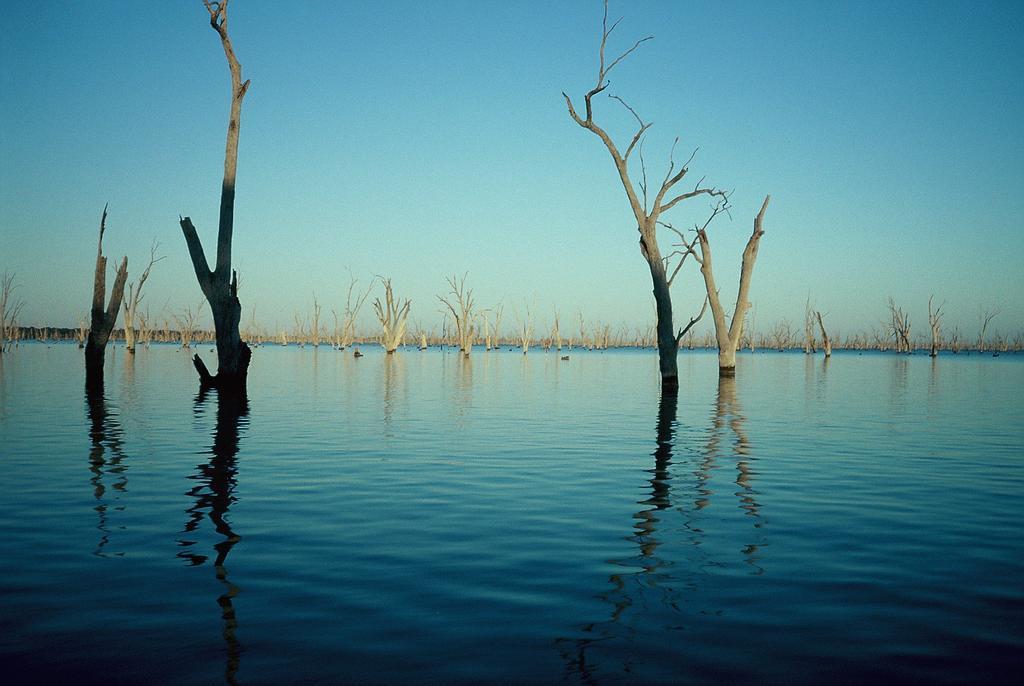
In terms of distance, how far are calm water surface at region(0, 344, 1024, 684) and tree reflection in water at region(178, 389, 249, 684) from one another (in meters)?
0.03

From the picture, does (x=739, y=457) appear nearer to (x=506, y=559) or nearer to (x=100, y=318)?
(x=506, y=559)

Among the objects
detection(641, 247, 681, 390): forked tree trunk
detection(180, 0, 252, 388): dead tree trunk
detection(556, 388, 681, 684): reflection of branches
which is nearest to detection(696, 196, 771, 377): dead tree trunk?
detection(641, 247, 681, 390): forked tree trunk

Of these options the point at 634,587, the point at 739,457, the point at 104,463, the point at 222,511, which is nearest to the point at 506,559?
the point at 634,587

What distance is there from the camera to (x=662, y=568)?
16.5 feet

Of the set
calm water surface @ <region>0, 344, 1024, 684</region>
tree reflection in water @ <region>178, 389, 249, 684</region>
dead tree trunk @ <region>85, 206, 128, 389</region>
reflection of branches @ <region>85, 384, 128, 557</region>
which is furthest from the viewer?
dead tree trunk @ <region>85, 206, 128, 389</region>

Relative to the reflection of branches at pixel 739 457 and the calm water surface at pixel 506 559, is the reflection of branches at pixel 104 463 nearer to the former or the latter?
the calm water surface at pixel 506 559

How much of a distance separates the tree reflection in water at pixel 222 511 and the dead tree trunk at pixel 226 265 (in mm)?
4414

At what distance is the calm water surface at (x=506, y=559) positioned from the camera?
354cm

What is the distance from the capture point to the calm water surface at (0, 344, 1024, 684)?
11.6ft

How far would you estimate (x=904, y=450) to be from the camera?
11555 millimetres

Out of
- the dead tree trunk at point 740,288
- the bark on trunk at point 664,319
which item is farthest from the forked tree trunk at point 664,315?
the dead tree trunk at point 740,288

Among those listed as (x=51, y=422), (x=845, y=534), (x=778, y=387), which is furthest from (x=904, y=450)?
(x=778, y=387)

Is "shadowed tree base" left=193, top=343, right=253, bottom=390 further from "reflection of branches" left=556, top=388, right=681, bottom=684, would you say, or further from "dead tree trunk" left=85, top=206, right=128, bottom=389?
"reflection of branches" left=556, top=388, right=681, bottom=684

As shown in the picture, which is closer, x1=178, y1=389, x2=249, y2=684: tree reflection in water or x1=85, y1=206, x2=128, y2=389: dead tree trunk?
x1=178, y1=389, x2=249, y2=684: tree reflection in water
